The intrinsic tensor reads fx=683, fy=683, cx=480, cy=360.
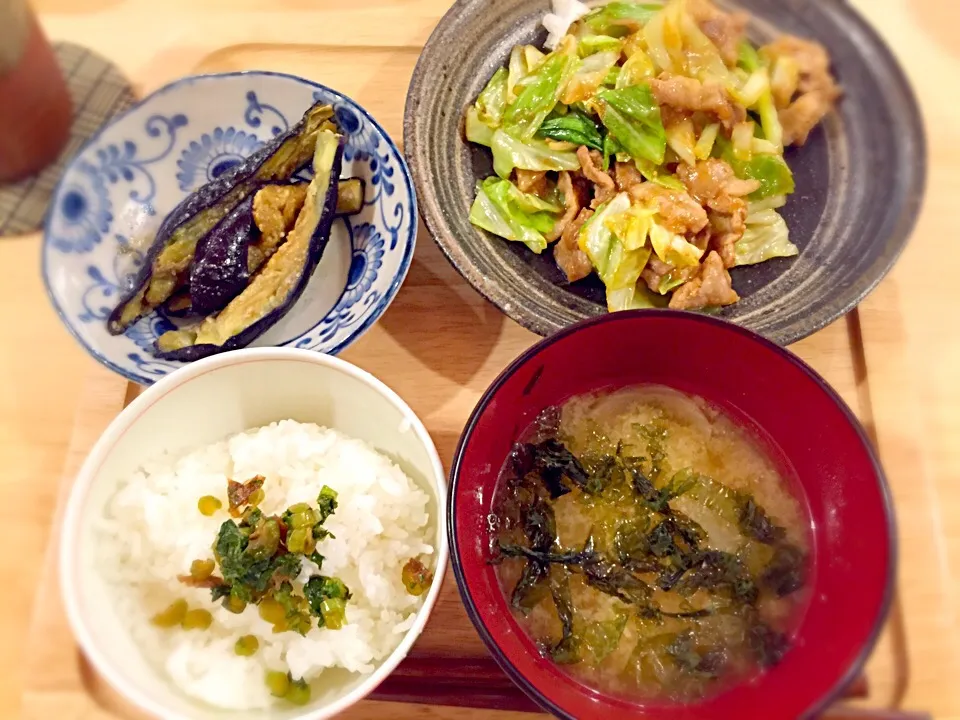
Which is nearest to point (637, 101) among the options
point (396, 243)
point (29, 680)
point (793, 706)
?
point (396, 243)

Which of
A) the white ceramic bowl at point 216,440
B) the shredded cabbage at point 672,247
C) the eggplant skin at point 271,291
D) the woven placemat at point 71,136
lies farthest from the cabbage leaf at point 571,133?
the woven placemat at point 71,136

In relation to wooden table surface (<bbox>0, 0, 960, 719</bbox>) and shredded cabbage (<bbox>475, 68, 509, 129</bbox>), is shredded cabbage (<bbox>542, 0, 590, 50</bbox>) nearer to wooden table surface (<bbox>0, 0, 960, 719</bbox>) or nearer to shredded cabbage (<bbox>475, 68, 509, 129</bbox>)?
shredded cabbage (<bbox>475, 68, 509, 129</bbox>)

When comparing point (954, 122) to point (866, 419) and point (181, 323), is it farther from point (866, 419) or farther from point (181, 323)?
point (181, 323)

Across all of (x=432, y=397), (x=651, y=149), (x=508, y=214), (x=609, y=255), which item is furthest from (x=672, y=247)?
(x=432, y=397)

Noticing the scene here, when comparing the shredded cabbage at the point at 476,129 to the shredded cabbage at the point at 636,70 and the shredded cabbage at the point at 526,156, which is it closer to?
the shredded cabbage at the point at 526,156

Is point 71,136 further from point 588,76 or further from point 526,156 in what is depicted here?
point 588,76
